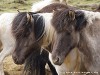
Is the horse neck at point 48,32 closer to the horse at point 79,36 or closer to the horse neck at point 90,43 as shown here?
the horse at point 79,36

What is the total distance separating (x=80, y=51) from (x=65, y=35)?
0.40 meters

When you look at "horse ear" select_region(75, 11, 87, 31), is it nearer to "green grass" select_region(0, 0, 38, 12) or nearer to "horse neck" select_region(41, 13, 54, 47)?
"horse neck" select_region(41, 13, 54, 47)

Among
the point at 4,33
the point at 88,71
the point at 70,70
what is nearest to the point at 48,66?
the point at 4,33

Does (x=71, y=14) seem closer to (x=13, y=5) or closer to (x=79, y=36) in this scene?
(x=79, y=36)

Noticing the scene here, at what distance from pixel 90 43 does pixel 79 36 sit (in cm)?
20

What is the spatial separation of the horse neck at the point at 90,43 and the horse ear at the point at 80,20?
59 mm

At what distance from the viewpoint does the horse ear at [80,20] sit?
15.6 feet

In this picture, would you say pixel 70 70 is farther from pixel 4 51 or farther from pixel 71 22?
pixel 4 51

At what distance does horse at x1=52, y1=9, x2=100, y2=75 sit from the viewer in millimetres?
4676

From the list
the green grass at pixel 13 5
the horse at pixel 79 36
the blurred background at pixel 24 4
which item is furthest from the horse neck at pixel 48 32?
A: the green grass at pixel 13 5

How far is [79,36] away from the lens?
→ 4801mm

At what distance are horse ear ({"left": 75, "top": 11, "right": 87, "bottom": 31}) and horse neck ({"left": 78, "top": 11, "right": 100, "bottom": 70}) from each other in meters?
0.06

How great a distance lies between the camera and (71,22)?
473 centimetres

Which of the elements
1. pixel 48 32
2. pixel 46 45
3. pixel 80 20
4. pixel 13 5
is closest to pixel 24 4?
pixel 13 5
